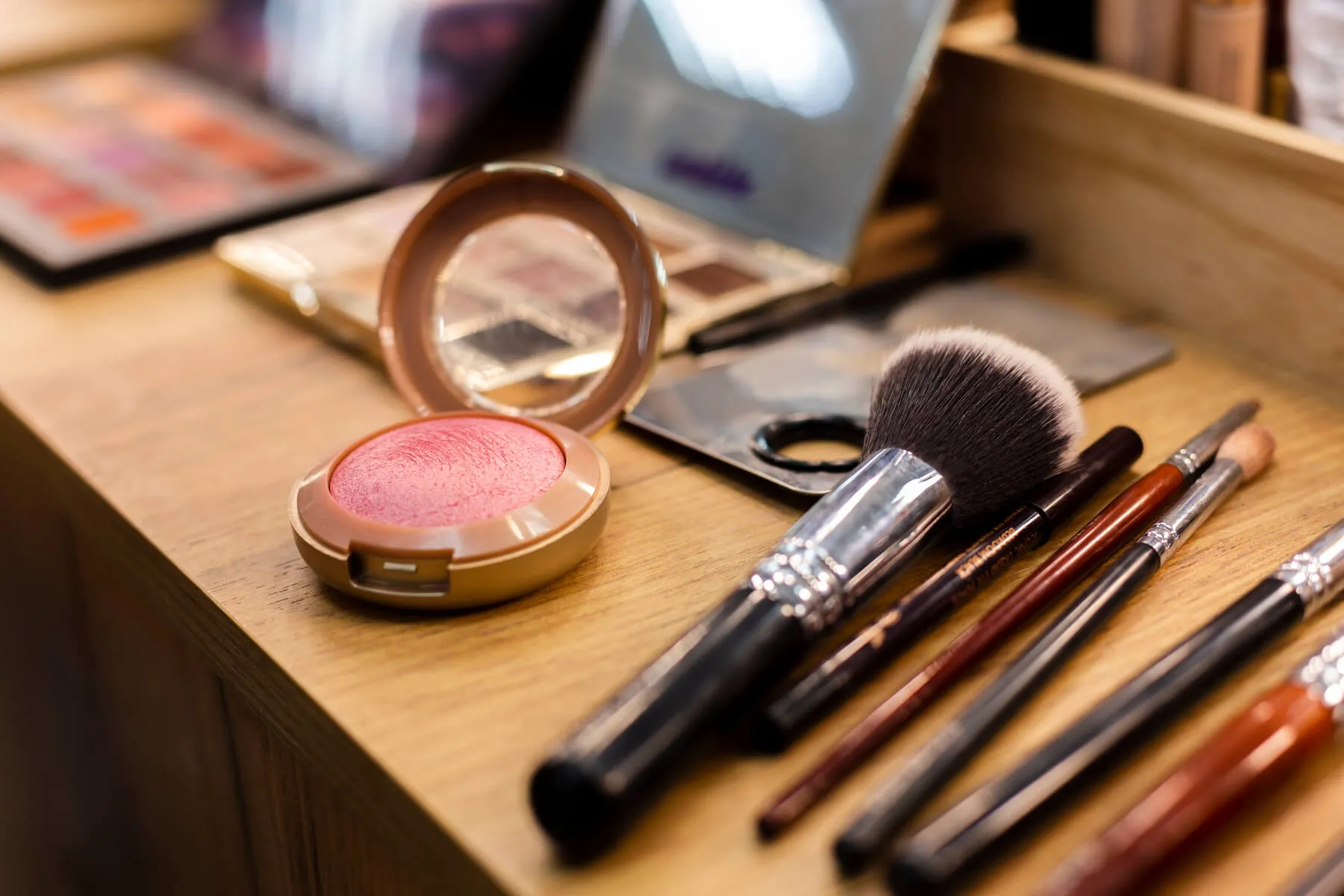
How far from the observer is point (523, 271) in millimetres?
607

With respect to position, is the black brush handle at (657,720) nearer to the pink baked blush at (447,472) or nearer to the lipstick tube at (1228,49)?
the pink baked blush at (447,472)

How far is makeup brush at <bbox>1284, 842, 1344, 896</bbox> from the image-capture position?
1.04 feet

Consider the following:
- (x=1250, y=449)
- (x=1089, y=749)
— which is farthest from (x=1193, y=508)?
(x=1089, y=749)

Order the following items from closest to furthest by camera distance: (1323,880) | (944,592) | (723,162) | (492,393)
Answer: (1323,880) < (944,592) < (492,393) < (723,162)

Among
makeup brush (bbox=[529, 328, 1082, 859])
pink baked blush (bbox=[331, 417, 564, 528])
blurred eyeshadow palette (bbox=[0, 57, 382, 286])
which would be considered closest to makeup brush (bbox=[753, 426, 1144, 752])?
makeup brush (bbox=[529, 328, 1082, 859])

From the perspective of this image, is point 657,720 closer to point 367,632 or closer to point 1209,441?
point 367,632

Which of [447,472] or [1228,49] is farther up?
[1228,49]

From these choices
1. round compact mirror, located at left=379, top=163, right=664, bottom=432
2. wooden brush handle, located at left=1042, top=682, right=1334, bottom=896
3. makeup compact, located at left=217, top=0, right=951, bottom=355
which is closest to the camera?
wooden brush handle, located at left=1042, top=682, right=1334, bottom=896

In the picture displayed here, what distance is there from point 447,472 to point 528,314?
167 mm

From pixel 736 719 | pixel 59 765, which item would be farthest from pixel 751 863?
pixel 59 765

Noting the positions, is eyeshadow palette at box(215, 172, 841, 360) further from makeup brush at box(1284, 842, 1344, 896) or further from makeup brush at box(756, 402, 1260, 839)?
makeup brush at box(1284, 842, 1344, 896)

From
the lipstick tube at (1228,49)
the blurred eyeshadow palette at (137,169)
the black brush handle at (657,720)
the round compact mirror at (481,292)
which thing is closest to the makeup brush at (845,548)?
the black brush handle at (657,720)

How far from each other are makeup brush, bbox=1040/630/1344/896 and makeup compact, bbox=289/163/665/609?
195mm

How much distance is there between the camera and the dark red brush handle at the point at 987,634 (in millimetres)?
356
